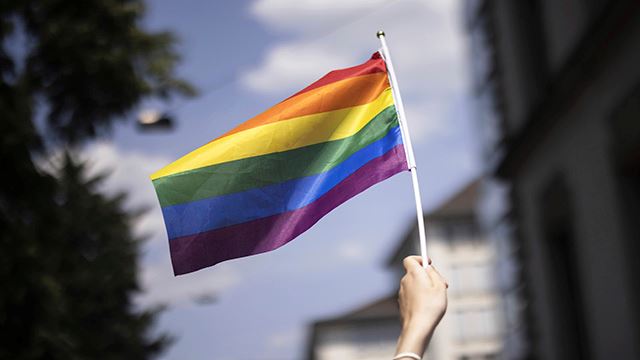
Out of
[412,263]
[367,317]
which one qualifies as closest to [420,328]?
[412,263]

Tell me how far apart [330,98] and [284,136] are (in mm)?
354

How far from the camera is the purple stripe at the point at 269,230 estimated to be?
17.6 feet

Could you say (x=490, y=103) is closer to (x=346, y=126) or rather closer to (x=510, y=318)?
(x=510, y=318)

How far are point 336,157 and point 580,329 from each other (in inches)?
420

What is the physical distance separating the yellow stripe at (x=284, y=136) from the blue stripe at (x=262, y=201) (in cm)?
16

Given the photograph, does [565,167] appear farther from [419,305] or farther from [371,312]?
[371,312]

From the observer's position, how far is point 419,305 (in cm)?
372

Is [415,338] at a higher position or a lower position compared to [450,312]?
lower

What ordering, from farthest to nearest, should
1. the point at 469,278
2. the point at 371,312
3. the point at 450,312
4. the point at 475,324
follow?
the point at 371,312, the point at 469,278, the point at 450,312, the point at 475,324

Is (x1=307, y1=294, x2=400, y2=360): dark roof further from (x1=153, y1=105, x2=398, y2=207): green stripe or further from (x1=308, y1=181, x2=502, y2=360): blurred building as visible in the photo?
(x1=153, y1=105, x2=398, y2=207): green stripe

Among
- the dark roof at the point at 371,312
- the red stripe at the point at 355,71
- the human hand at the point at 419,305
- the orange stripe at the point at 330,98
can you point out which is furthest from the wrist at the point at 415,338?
the dark roof at the point at 371,312

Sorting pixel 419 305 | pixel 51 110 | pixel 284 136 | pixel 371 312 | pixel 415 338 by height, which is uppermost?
pixel 371 312

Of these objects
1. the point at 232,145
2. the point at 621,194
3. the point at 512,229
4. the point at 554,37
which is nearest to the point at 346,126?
the point at 232,145

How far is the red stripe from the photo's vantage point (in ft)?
19.6
